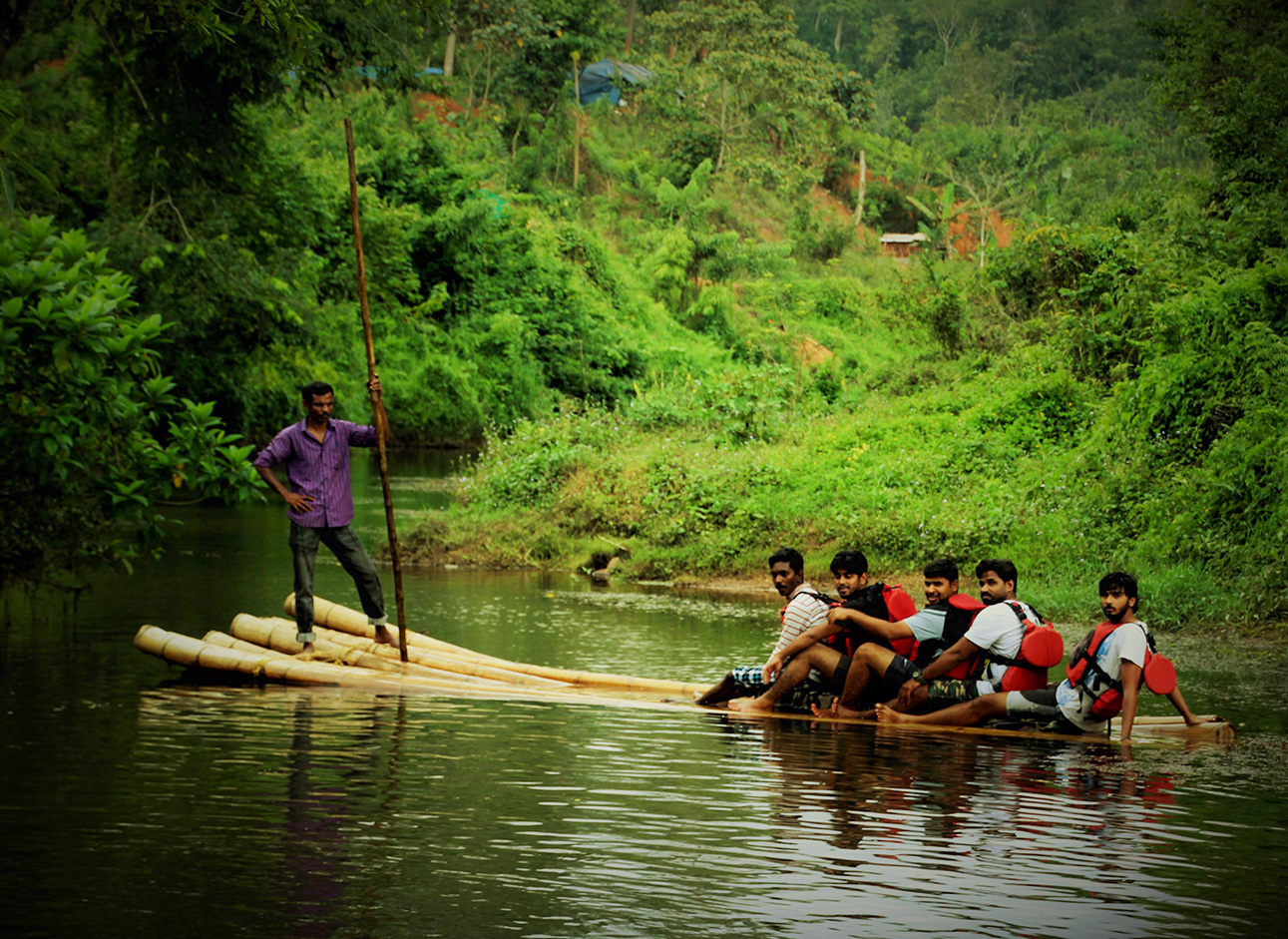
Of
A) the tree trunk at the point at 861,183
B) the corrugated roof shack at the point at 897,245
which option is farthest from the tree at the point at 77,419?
the tree trunk at the point at 861,183

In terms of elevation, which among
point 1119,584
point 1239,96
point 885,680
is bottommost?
point 885,680

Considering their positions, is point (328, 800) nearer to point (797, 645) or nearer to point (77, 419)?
point (797, 645)

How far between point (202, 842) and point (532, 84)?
153 ft

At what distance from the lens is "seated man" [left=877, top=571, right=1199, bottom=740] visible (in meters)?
8.21

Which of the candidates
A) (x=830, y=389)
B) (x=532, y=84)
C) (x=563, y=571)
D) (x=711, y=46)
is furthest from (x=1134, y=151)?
(x=563, y=571)

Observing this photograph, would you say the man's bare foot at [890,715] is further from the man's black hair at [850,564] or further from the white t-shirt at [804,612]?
the man's black hair at [850,564]

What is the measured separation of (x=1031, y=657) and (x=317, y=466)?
5.12 metres

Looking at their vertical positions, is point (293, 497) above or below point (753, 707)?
above

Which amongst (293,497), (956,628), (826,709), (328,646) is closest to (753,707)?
(826,709)

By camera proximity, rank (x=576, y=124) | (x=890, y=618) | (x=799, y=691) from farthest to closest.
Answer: (x=576, y=124) → (x=799, y=691) → (x=890, y=618)

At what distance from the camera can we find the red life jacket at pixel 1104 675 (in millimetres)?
8148

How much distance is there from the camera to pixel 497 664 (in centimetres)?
1056

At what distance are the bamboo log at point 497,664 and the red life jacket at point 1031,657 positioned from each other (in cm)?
212

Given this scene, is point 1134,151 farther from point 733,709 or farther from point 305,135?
point 733,709
